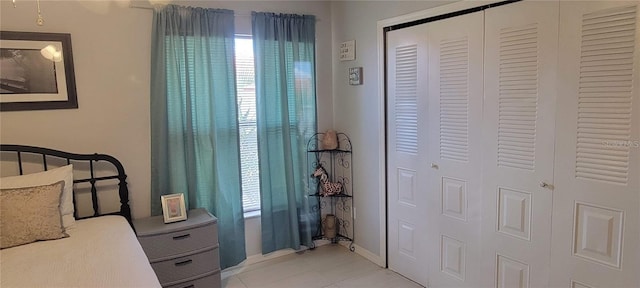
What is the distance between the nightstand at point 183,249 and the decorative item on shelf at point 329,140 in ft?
4.12

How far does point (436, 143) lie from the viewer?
288 cm

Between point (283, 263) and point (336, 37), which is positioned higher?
point (336, 37)

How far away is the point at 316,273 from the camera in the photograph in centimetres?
337

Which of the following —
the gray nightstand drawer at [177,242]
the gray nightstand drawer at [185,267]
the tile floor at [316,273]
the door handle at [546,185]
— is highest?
the door handle at [546,185]

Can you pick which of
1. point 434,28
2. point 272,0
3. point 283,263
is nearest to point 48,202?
point 283,263

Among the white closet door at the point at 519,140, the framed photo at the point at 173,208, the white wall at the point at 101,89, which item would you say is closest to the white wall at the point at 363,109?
the white closet door at the point at 519,140

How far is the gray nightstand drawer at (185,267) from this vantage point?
2.71 meters

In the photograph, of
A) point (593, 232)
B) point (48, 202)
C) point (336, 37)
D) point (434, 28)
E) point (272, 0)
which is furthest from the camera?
point (336, 37)

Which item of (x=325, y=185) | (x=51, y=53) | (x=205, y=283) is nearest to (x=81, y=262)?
(x=205, y=283)

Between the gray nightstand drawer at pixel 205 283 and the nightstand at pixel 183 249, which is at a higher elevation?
the nightstand at pixel 183 249

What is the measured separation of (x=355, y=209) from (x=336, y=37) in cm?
158

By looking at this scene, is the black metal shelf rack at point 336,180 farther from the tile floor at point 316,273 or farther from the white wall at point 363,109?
the tile floor at point 316,273

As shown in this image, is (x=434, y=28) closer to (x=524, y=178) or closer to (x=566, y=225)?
(x=524, y=178)

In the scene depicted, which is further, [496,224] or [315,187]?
[315,187]
